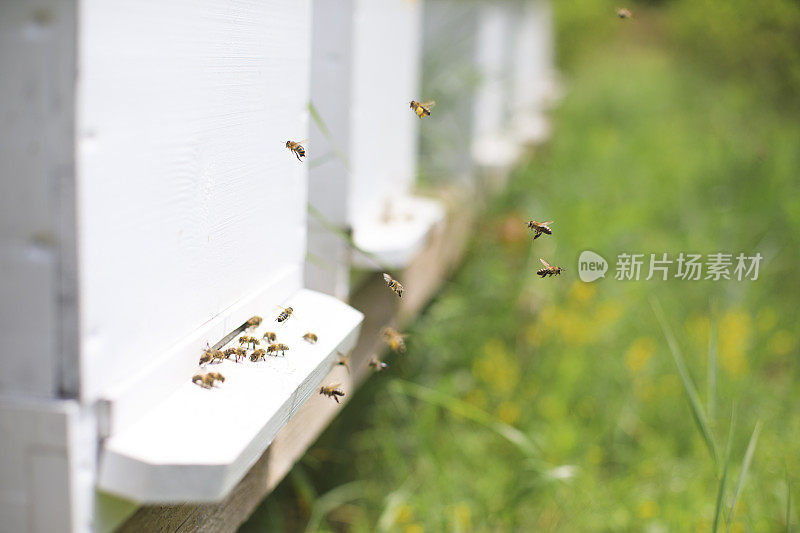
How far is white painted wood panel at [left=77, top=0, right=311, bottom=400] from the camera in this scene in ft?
2.78

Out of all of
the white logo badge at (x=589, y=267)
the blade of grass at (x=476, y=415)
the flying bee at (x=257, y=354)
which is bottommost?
the blade of grass at (x=476, y=415)

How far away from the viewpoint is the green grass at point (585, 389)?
226 cm

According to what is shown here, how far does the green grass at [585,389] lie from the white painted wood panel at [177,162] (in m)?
0.80

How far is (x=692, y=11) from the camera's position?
7645 mm

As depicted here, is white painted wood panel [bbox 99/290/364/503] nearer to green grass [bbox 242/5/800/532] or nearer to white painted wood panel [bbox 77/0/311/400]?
white painted wood panel [bbox 77/0/311/400]

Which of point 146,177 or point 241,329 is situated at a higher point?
point 146,177

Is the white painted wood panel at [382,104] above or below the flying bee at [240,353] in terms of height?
above

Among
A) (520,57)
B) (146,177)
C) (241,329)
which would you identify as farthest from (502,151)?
(146,177)

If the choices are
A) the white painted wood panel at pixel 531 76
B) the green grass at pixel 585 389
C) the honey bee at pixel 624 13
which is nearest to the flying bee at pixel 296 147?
the green grass at pixel 585 389

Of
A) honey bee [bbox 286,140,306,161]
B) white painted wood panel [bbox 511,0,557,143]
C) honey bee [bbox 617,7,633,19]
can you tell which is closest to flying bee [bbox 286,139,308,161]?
honey bee [bbox 286,140,306,161]

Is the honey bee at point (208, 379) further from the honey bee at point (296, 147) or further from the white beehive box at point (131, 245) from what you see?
the honey bee at point (296, 147)

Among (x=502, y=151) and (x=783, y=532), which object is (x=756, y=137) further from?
(x=783, y=532)

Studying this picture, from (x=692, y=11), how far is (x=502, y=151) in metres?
4.64

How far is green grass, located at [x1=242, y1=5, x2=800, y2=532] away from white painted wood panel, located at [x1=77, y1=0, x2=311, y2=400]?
80 cm
